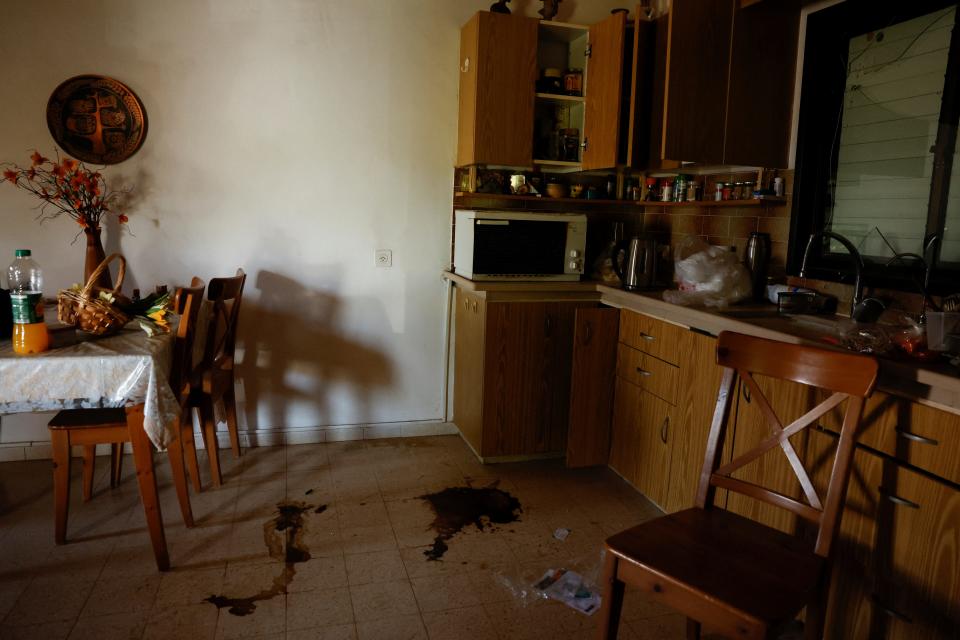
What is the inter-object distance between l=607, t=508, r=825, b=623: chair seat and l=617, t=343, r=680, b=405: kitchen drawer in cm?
87

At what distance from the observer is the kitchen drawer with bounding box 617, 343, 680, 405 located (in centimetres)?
254

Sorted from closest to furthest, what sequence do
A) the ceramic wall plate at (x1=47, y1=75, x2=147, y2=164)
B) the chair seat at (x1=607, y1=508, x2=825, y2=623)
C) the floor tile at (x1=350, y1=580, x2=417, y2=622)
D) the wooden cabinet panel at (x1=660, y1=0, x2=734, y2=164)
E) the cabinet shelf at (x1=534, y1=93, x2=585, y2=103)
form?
1. the chair seat at (x1=607, y1=508, x2=825, y2=623)
2. the floor tile at (x1=350, y1=580, x2=417, y2=622)
3. the wooden cabinet panel at (x1=660, y1=0, x2=734, y2=164)
4. the ceramic wall plate at (x1=47, y1=75, x2=147, y2=164)
5. the cabinet shelf at (x1=534, y1=93, x2=585, y2=103)

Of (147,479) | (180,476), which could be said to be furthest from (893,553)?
(180,476)

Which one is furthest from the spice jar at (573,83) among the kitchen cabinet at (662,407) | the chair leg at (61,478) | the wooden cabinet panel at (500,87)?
the chair leg at (61,478)

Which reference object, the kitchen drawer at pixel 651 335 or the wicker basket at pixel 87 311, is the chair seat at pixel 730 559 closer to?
the kitchen drawer at pixel 651 335

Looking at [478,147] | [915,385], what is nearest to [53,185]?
[478,147]

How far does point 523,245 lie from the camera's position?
3.09m

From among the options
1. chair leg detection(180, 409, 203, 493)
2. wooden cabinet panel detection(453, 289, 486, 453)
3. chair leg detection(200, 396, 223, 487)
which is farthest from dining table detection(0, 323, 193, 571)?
wooden cabinet panel detection(453, 289, 486, 453)

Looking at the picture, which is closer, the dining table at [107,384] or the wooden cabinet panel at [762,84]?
the dining table at [107,384]

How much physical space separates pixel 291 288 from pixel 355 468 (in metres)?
0.93

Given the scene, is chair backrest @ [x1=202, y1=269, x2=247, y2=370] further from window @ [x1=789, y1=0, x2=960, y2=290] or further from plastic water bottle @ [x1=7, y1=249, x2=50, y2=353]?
window @ [x1=789, y1=0, x2=960, y2=290]

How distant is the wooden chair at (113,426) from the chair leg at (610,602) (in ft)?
4.92

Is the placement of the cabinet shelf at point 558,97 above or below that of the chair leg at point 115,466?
above

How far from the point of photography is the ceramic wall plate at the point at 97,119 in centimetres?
285
